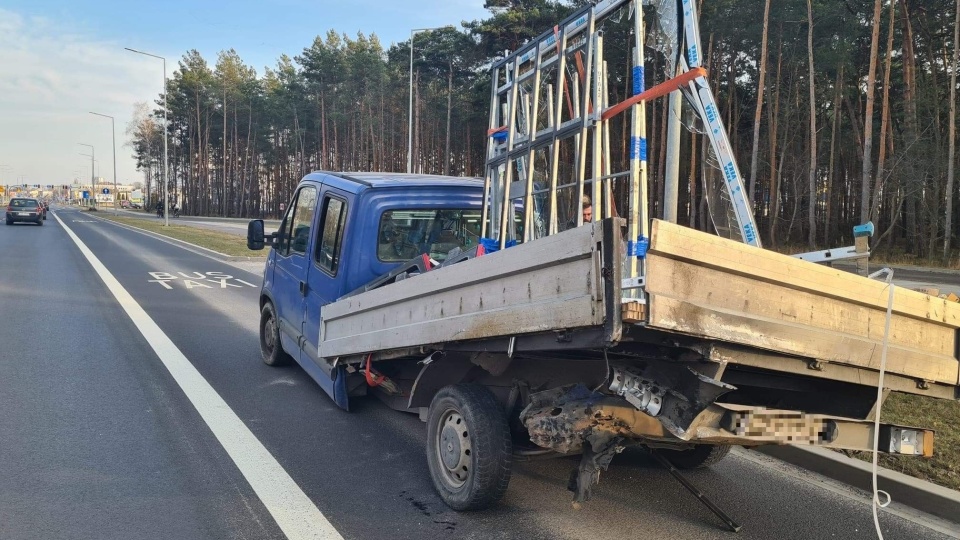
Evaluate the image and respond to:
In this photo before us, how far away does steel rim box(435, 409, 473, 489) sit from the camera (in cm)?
389

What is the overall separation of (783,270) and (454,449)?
207 centimetres

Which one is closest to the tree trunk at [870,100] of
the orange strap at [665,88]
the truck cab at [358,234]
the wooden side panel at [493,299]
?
the truck cab at [358,234]

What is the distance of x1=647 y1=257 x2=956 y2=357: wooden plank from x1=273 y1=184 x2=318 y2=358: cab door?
13.5 feet

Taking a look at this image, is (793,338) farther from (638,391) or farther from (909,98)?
(909,98)

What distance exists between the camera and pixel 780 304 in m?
2.90

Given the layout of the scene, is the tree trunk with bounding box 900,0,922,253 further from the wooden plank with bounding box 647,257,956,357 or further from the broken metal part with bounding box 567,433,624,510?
the broken metal part with bounding box 567,433,624,510

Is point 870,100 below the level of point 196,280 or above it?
above

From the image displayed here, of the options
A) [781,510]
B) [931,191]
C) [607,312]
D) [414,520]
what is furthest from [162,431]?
[931,191]

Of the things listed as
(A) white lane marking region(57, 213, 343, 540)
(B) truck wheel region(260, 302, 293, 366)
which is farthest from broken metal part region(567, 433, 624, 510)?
(B) truck wheel region(260, 302, 293, 366)

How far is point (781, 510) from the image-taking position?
4137mm

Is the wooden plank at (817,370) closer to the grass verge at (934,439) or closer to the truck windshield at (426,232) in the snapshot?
the grass verge at (934,439)

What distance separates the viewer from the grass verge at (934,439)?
442cm

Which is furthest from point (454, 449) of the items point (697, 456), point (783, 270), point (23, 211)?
point (23, 211)

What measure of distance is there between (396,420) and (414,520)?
1.93 m
